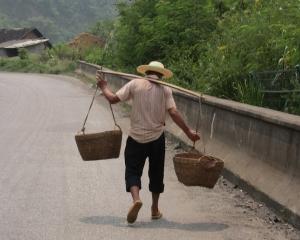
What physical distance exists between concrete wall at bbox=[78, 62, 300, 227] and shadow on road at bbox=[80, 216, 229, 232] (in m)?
0.80

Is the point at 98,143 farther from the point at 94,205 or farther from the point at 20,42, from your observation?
the point at 20,42

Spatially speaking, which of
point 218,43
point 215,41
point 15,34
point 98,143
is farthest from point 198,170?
point 15,34

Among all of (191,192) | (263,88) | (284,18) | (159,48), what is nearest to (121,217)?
(191,192)

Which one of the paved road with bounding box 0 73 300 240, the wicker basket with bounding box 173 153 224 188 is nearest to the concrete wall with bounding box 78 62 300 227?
the paved road with bounding box 0 73 300 240

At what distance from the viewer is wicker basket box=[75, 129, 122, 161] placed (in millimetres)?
7629

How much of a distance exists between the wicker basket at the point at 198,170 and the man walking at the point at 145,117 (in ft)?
0.86

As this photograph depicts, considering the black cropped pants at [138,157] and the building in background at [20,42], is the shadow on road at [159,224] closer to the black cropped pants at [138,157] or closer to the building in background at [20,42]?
the black cropped pants at [138,157]

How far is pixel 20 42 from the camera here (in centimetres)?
10438

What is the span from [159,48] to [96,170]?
515 inches

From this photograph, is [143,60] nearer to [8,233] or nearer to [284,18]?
[284,18]

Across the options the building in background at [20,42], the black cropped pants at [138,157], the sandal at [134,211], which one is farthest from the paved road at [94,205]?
the building in background at [20,42]

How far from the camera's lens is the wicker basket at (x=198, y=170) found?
718cm

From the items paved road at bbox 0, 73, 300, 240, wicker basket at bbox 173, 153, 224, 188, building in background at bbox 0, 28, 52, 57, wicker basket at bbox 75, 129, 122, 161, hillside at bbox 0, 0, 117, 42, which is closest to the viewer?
paved road at bbox 0, 73, 300, 240

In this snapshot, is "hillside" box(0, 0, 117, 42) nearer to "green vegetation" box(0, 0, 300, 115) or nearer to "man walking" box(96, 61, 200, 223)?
"green vegetation" box(0, 0, 300, 115)
